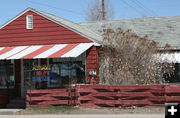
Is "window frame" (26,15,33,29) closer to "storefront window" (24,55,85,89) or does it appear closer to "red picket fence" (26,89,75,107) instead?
"storefront window" (24,55,85,89)

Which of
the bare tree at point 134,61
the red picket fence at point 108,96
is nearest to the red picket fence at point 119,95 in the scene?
the red picket fence at point 108,96

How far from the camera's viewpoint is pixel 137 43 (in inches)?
517

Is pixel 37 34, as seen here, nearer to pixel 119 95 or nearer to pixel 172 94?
pixel 119 95

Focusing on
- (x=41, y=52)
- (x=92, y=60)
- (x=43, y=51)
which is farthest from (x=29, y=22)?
(x=92, y=60)

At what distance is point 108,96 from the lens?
38.5 ft

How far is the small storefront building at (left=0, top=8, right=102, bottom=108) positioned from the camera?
14414 millimetres

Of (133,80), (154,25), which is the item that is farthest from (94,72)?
(154,25)

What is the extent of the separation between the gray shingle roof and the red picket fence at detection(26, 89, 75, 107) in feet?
21.8

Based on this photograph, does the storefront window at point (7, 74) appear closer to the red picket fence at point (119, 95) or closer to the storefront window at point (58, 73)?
the storefront window at point (58, 73)

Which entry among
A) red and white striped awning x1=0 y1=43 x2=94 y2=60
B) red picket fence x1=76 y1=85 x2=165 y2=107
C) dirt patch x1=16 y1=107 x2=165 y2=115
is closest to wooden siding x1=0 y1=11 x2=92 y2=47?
red and white striped awning x1=0 y1=43 x2=94 y2=60

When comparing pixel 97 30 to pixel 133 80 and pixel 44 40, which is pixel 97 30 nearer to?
pixel 44 40

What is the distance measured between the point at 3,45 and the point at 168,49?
8.25 metres

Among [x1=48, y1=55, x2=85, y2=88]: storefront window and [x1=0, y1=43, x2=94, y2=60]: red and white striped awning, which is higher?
[x1=0, y1=43, x2=94, y2=60]: red and white striped awning

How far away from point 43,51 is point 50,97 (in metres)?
2.60
